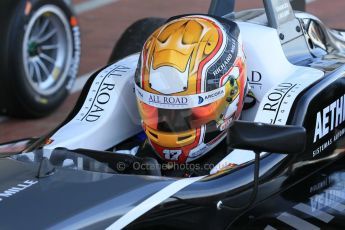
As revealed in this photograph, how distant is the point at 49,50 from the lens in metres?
6.11

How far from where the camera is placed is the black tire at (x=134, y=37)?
471 cm

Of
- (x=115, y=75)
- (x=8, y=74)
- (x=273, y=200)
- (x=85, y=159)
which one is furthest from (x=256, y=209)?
(x=8, y=74)

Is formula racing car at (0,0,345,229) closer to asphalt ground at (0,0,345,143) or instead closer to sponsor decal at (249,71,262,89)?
sponsor decal at (249,71,262,89)

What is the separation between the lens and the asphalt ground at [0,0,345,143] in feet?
22.7

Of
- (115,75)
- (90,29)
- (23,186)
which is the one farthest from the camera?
(90,29)

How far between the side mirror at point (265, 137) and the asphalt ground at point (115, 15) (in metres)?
3.67

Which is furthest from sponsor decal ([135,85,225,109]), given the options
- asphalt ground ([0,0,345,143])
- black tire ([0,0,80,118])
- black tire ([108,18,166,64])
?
asphalt ground ([0,0,345,143])

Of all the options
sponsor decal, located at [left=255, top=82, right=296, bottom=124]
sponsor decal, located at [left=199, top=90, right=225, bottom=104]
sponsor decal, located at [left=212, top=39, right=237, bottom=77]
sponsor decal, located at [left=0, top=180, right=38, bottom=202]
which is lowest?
sponsor decal, located at [left=0, top=180, right=38, bottom=202]

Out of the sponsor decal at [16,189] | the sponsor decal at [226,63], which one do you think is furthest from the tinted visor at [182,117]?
the sponsor decal at [16,189]

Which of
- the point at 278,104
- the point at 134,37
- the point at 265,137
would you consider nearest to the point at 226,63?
the point at 278,104

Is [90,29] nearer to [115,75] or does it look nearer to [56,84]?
[56,84]

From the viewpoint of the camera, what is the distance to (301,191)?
121 inches

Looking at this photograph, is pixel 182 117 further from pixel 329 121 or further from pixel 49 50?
pixel 49 50

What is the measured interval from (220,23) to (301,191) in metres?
0.81
